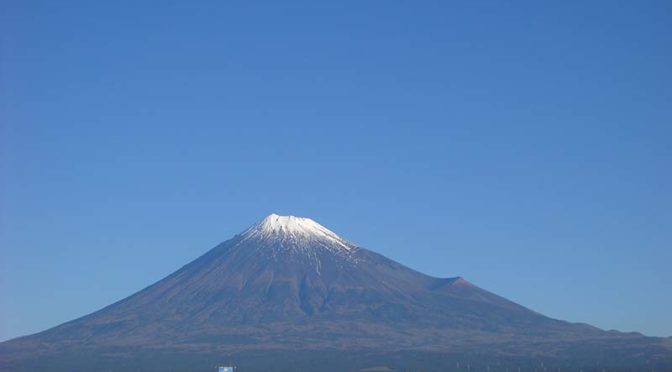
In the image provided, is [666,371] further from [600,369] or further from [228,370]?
[228,370]

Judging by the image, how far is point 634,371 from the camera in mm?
191250

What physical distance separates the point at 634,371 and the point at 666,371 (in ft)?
18.2

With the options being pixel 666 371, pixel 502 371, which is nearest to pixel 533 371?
pixel 502 371

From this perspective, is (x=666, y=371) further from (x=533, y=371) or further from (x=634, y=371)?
(x=533, y=371)

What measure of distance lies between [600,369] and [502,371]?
1684 centimetres

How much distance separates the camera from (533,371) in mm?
197500

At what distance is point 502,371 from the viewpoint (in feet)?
656

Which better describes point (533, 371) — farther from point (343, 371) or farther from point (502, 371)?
point (343, 371)

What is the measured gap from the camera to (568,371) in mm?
196000

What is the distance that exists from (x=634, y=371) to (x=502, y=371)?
22717 mm

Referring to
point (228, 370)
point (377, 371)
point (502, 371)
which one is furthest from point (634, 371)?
point (228, 370)

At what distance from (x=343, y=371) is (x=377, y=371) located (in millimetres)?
5985

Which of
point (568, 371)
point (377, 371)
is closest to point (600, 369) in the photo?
point (568, 371)

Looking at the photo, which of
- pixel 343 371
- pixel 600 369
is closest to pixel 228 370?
pixel 343 371
